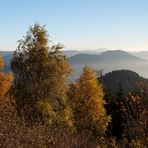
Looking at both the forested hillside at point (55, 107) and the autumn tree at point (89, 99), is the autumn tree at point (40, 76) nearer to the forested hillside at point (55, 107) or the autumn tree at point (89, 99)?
the forested hillside at point (55, 107)

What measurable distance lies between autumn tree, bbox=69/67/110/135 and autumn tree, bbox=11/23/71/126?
39.4ft

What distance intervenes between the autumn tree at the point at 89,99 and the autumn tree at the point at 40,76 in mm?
11994

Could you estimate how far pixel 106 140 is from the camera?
748 cm

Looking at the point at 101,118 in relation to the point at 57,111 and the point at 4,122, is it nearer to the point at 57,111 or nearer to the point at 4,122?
the point at 57,111

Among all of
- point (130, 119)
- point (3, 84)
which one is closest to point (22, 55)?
point (3, 84)

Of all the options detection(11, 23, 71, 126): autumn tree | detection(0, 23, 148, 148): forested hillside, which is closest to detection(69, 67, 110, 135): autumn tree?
detection(0, 23, 148, 148): forested hillside

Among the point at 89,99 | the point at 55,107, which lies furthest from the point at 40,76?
the point at 89,99

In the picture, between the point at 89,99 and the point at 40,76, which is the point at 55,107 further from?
the point at 89,99

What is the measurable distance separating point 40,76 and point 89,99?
15664 mm

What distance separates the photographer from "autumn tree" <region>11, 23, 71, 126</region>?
96.9ft

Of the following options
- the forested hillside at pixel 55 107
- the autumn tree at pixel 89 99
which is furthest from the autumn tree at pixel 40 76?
the autumn tree at pixel 89 99

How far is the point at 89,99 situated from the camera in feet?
148

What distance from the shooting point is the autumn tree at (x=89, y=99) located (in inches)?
1714

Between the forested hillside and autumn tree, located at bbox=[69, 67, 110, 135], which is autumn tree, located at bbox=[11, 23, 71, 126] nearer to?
the forested hillside
